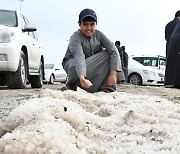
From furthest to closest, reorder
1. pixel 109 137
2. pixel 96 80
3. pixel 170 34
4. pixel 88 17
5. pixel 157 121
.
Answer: pixel 170 34
pixel 96 80
pixel 88 17
pixel 157 121
pixel 109 137

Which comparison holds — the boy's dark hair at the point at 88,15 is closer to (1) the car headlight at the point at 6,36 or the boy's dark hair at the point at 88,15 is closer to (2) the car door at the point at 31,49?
(1) the car headlight at the point at 6,36

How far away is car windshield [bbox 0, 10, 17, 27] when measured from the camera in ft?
28.6

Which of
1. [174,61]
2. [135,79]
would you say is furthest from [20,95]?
[135,79]

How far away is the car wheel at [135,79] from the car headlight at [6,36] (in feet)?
39.0

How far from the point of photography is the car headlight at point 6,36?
320 inches

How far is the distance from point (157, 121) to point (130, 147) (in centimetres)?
90

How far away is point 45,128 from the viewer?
229 cm

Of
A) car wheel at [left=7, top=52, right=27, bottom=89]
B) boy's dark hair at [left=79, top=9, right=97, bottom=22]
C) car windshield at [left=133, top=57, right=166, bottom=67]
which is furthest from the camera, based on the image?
car windshield at [left=133, top=57, right=166, bottom=67]

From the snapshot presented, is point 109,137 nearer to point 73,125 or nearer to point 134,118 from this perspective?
point 73,125

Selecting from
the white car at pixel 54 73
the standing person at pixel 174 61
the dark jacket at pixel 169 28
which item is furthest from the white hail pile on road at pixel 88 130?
the white car at pixel 54 73

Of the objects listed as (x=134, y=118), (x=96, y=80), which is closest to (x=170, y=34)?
(x=96, y=80)

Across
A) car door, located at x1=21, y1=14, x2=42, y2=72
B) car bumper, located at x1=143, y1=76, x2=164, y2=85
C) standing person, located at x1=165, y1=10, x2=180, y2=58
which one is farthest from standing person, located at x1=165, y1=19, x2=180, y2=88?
car bumper, located at x1=143, y1=76, x2=164, y2=85

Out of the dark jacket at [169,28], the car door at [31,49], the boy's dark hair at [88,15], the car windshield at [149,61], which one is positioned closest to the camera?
the boy's dark hair at [88,15]

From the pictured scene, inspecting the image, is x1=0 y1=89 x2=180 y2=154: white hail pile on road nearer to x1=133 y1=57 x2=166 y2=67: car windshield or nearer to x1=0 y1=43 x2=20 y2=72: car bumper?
x1=0 y1=43 x2=20 y2=72: car bumper
